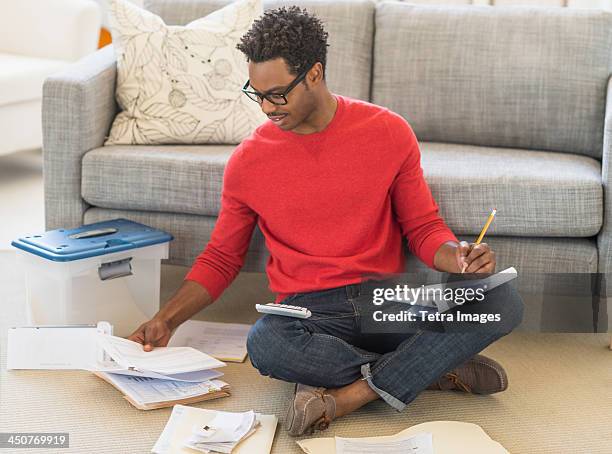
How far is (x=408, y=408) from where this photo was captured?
2045 mm

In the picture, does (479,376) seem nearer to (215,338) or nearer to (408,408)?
(408,408)

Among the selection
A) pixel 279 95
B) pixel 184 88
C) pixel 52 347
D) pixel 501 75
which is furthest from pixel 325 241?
pixel 501 75

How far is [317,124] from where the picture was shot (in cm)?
208

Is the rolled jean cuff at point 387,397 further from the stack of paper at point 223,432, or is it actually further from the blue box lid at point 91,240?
the blue box lid at point 91,240

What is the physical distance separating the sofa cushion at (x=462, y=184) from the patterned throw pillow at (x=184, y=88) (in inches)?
2.4

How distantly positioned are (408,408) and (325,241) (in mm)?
409

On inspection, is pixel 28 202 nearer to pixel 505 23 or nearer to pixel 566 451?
pixel 505 23

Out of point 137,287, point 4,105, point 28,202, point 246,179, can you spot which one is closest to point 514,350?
point 246,179

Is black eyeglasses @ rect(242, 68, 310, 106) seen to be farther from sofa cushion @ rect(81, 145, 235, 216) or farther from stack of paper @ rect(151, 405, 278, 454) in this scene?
stack of paper @ rect(151, 405, 278, 454)

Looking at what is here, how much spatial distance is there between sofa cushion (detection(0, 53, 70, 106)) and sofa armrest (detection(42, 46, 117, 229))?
1136 millimetres

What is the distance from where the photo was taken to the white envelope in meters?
2.17

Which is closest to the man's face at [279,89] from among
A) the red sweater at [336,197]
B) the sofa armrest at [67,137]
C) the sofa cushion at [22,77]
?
the red sweater at [336,197]

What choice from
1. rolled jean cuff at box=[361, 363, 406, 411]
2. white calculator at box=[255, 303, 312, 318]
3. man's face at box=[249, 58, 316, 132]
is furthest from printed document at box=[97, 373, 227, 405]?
man's face at box=[249, 58, 316, 132]

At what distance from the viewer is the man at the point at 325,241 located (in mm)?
1947
